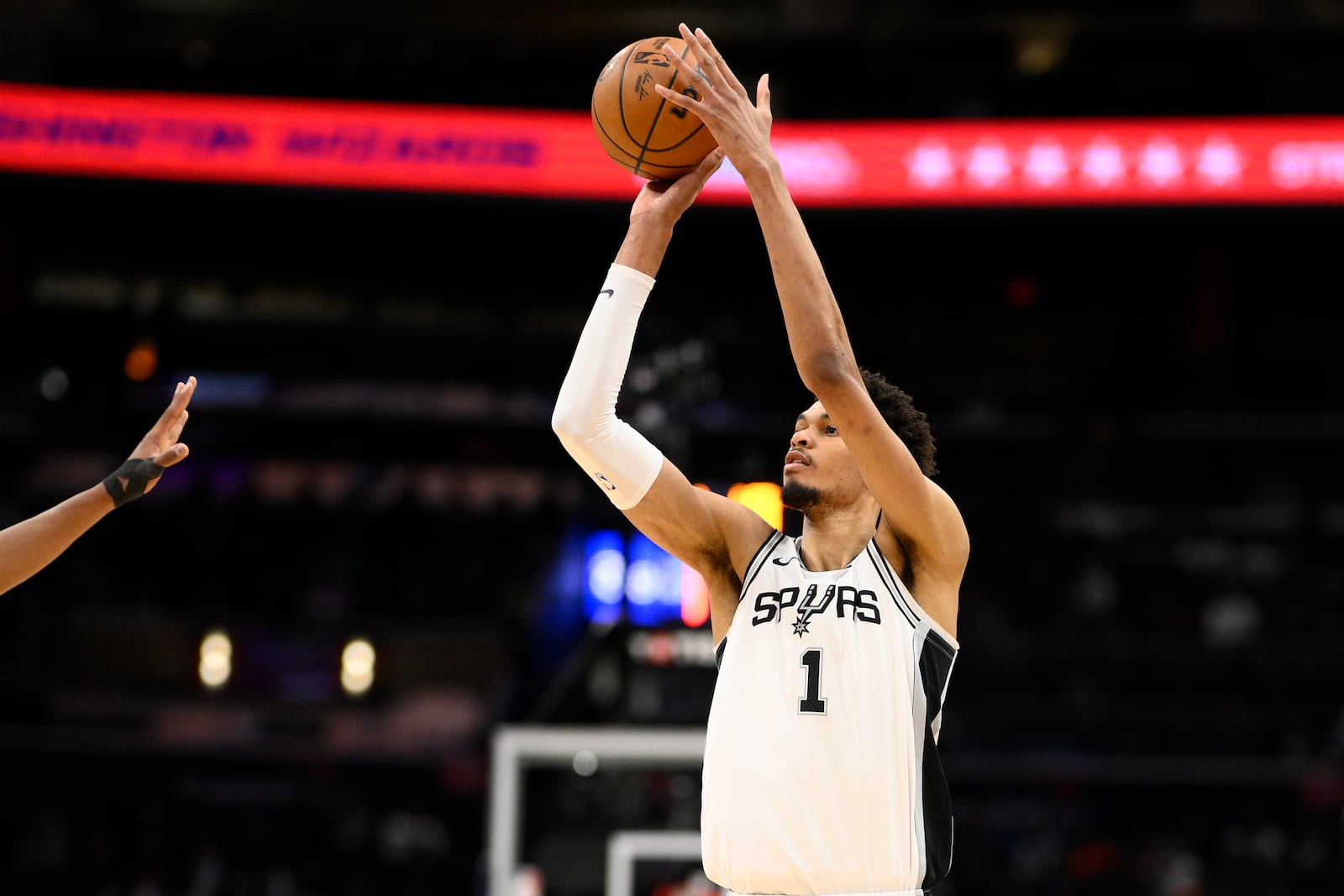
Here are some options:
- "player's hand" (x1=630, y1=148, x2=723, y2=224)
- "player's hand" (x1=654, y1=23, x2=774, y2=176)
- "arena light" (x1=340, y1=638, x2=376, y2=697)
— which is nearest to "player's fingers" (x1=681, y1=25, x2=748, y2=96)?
"player's hand" (x1=654, y1=23, x2=774, y2=176)

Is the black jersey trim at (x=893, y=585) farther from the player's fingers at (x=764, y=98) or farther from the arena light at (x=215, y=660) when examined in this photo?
the arena light at (x=215, y=660)

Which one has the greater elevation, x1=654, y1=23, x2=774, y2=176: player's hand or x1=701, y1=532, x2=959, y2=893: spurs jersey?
x1=654, y1=23, x2=774, y2=176: player's hand

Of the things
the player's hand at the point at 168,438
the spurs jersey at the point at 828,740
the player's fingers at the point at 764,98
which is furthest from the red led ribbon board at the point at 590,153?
the spurs jersey at the point at 828,740

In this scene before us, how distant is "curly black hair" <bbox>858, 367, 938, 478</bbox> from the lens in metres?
3.80

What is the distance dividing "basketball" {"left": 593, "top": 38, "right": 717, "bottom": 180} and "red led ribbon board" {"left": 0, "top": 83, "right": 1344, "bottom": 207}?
416 inches

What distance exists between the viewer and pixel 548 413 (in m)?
18.9

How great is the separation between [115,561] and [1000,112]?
11.5 meters

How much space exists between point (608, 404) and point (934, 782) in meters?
1.11

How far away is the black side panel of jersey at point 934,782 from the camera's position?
131 inches

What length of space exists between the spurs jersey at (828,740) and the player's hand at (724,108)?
0.95m

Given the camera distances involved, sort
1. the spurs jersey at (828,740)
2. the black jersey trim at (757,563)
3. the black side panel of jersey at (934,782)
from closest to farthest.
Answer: the spurs jersey at (828,740) < the black side panel of jersey at (934,782) < the black jersey trim at (757,563)

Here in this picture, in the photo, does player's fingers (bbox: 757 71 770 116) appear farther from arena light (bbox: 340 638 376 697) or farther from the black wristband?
arena light (bbox: 340 638 376 697)

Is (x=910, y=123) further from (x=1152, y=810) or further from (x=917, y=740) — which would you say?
(x=917, y=740)

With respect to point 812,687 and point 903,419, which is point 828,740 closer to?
point 812,687
